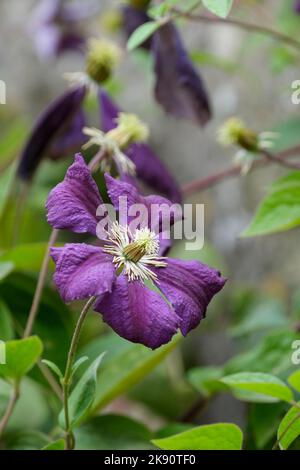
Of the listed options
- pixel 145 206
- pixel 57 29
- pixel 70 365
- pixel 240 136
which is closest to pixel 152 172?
pixel 240 136

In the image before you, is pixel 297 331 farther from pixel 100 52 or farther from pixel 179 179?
pixel 179 179

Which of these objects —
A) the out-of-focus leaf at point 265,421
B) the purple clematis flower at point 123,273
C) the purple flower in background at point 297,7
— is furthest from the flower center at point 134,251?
the purple flower in background at point 297,7

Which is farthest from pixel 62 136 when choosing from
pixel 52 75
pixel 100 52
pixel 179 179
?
pixel 52 75

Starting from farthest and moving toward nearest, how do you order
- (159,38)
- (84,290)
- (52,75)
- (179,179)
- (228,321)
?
(52,75), (179,179), (228,321), (159,38), (84,290)

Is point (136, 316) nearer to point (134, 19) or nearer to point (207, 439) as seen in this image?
point (207, 439)

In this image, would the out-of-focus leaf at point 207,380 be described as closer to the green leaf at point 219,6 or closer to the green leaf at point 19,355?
the green leaf at point 19,355

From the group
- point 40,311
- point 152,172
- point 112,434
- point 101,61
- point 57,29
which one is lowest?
point 112,434
